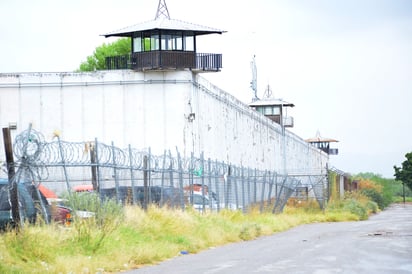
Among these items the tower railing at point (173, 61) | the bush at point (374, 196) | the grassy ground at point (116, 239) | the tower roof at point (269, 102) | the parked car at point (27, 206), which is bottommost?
the bush at point (374, 196)

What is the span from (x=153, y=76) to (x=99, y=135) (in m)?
4.06

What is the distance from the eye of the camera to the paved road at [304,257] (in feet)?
53.4

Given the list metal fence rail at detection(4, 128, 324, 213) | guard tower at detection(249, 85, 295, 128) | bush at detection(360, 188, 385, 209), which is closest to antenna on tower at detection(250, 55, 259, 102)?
guard tower at detection(249, 85, 295, 128)

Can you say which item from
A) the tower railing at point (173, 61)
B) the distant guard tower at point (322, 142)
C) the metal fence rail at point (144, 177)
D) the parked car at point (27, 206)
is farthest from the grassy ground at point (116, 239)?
the distant guard tower at point (322, 142)

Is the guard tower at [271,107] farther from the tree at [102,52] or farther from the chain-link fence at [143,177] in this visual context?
the chain-link fence at [143,177]

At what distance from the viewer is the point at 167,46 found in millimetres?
48719

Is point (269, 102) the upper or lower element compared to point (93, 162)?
upper

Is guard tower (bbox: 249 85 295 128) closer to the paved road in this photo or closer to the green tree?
the green tree

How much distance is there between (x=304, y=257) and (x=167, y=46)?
30.9m

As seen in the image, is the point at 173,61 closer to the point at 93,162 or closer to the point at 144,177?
the point at 144,177

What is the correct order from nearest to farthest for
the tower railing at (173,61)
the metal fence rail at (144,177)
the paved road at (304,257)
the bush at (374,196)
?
the paved road at (304,257) < the metal fence rail at (144,177) < the tower railing at (173,61) < the bush at (374,196)

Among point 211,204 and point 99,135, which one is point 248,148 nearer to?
point 99,135

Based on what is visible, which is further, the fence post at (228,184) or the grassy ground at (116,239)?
the fence post at (228,184)

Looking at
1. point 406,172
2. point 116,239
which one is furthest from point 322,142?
point 116,239
